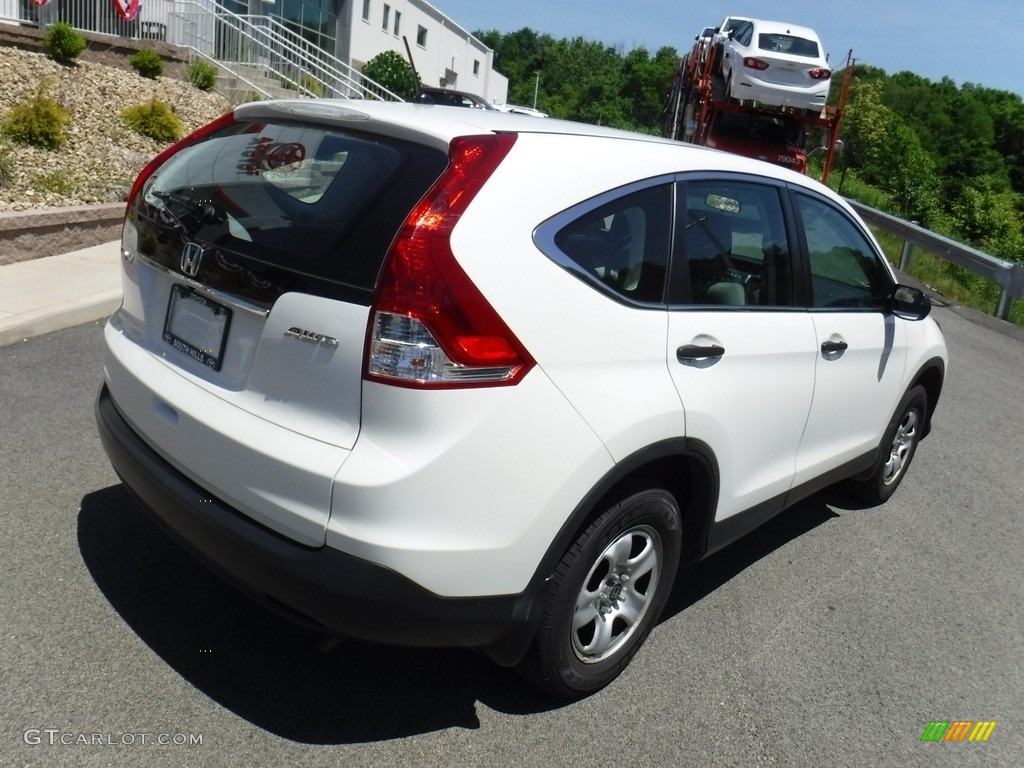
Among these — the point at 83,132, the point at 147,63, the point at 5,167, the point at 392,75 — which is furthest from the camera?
the point at 392,75

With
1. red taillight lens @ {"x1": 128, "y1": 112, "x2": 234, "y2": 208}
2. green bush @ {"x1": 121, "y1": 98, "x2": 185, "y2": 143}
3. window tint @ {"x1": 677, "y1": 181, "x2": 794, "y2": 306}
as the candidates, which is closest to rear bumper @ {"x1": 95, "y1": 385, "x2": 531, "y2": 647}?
red taillight lens @ {"x1": 128, "y1": 112, "x2": 234, "y2": 208}

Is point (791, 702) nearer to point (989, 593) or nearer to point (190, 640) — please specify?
point (989, 593)

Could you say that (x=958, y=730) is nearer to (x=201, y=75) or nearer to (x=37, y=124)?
(x=37, y=124)

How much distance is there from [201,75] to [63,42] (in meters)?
3.07

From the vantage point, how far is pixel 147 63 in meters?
14.1

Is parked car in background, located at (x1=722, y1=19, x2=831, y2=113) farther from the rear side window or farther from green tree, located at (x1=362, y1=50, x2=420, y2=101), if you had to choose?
the rear side window

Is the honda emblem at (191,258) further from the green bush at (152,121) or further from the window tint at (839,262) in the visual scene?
the green bush at (152,121)

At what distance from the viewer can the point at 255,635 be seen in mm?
3365

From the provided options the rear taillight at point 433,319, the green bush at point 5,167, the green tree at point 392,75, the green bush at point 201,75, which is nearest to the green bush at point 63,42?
the green bush at point 201,75

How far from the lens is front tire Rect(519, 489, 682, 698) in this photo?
9.54 ft

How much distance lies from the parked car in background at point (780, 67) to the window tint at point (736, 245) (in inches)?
623

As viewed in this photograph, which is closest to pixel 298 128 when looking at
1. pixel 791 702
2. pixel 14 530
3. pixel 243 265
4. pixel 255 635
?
pixel 243 265

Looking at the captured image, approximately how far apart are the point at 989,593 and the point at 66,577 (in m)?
4.01

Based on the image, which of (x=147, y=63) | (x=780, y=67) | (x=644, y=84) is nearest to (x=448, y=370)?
(x=147, y=63)
